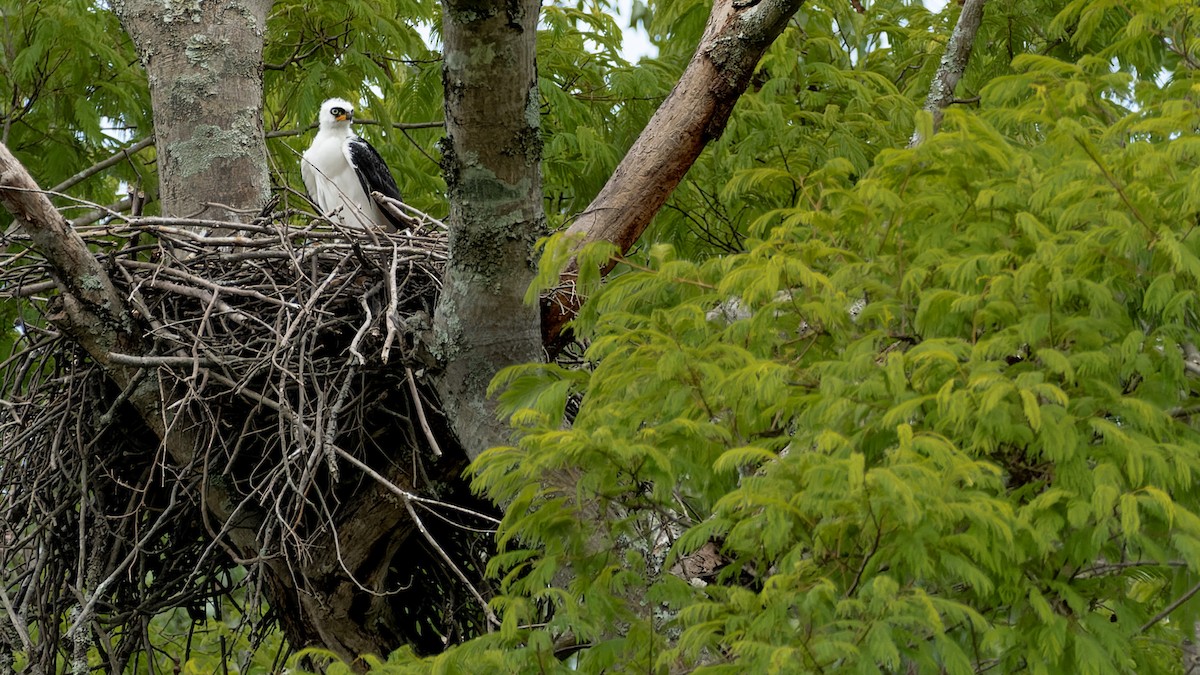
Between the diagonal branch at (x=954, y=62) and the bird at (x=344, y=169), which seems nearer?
the diagonal branch at (x=954, y=62)

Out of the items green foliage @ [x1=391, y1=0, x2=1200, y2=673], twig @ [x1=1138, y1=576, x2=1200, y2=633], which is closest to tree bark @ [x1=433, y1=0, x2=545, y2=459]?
green foliage @ [x1=391, y1=0, x2=1200, y2=673]

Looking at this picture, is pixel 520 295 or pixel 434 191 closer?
pixel 520 295

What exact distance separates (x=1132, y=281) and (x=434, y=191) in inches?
212

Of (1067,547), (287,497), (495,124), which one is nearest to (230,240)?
(287,497)

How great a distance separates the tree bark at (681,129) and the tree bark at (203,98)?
1.93 meters

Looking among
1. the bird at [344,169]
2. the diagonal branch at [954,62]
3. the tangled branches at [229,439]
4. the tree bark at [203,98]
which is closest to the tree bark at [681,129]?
the tangled branches at [229,439]

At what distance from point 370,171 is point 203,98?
3.58ft

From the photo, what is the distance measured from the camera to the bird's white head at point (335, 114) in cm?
705

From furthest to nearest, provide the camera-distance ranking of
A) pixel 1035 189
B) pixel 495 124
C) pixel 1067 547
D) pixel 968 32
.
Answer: pixel 968 32 → pixel 495 124 → pixel 1035 189 → pixel 1067 547

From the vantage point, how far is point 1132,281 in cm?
311

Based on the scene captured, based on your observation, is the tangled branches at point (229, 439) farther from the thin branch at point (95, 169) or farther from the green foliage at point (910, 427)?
the thin branch at point (95, 169)

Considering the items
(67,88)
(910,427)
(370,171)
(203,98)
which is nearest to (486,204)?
(910,427)

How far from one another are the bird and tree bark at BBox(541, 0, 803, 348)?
2.26m

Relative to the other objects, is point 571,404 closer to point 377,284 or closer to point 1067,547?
point 377,284
